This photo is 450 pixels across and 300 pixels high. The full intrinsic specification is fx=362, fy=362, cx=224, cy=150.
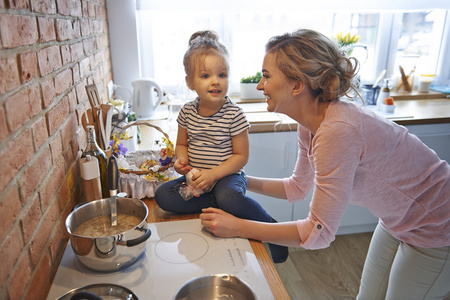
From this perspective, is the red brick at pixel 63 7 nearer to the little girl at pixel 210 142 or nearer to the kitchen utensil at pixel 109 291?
the little girl at pixel 210 142

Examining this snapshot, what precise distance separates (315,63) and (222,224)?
1.70 feet

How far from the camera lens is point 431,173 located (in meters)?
1.12

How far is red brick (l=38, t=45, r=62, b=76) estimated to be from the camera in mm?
857

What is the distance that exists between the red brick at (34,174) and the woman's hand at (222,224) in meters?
0.43

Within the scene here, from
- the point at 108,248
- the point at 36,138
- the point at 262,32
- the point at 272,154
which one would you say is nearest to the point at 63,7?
the point at 36,138

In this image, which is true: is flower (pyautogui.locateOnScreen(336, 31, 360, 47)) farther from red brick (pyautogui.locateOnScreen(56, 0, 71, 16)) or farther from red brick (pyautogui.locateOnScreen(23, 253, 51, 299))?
red brick (pyautogui.locateOnScreen(23, 253, 51, 299))

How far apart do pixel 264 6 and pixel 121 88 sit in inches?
41.9

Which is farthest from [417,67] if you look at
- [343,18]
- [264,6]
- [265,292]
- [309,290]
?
[265,292]

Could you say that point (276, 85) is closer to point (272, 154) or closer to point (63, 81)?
point (63, 81)

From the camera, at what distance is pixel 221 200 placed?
110cm

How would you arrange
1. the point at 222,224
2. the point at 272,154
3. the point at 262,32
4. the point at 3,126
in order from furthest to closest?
the point at 262,32, the point at 272,154, the point at 222,224, the point at 3,126

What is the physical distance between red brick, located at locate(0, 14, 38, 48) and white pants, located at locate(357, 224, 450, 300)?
123 centimetres

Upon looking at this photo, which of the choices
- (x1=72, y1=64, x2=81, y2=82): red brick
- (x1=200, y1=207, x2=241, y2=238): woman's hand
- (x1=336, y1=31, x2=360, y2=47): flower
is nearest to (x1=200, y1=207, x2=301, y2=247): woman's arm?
(x1=200, y1=207, x2=241, y2=238): woman's hand

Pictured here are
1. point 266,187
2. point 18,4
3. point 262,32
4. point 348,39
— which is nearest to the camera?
point 18,4
